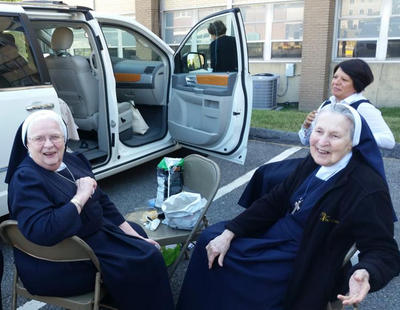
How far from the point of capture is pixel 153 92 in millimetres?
5352

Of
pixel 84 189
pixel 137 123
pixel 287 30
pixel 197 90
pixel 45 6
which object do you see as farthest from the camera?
pixel 287 30

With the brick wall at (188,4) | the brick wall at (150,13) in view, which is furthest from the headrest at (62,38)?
the brick wall at (150,13)

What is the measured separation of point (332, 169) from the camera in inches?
82.6

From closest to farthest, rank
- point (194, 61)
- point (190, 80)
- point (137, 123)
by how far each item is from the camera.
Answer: point (190, 80) < point (194, 61) < point (137, 123)

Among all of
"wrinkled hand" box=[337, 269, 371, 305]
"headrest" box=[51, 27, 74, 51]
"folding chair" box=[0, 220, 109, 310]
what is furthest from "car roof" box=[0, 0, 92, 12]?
"wrinkled hand" box=[337, 269, 371, 305]

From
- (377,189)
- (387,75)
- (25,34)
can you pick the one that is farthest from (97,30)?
(387,75)

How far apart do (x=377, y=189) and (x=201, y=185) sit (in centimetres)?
131

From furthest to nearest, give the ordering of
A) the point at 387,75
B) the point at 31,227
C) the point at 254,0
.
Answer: the point at 254,0, the point at 387,75, the point at 31,227

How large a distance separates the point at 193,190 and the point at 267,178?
634 mm

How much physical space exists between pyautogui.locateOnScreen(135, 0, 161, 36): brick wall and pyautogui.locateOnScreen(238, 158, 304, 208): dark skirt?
11.2 m

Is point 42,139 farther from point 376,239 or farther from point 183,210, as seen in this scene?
point 376,239

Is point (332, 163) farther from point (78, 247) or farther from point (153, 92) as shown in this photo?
point (153, 92)

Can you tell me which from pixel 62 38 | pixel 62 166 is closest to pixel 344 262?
pixel 62 166

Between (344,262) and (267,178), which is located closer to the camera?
(344,262)
